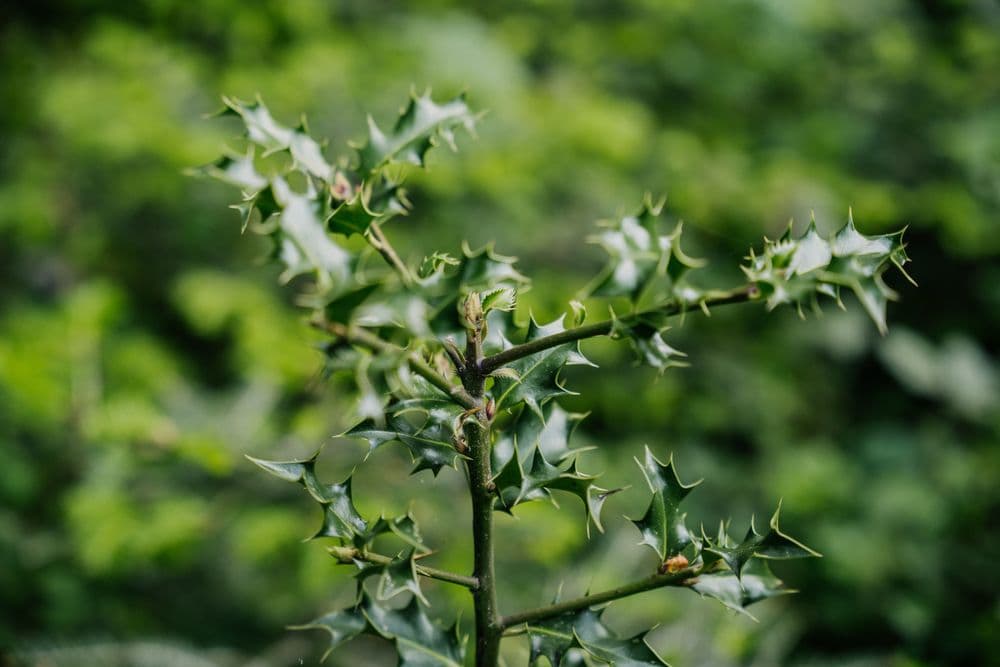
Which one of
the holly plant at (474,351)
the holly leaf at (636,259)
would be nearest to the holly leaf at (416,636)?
the holly plant at (474,351)

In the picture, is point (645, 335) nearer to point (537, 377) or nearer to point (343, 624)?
point (537, 377)

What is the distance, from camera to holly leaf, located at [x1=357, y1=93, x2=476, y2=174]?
721 millimetres

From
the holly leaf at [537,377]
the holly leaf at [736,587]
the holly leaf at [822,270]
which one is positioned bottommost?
the holly leaf at [736,587]

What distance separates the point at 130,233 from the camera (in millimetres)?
2660

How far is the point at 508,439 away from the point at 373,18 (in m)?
3.09

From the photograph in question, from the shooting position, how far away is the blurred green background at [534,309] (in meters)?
1.85

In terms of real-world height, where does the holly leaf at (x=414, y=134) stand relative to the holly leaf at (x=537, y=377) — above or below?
above

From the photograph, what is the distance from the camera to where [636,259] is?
51 centimetres

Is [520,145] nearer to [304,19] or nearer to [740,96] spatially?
[304,19]

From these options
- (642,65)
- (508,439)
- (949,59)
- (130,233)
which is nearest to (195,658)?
(508,439)

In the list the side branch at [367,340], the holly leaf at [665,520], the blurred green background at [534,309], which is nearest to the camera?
the side branch at [367,340]

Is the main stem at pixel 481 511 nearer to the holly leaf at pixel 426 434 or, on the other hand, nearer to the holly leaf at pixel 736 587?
the holly leaf at pixel 426 434

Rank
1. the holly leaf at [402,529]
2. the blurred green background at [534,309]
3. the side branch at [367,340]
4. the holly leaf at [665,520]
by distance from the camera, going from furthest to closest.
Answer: the blurred green background at [534,309], the holly leaf at [665,520], the holly leaf at [402,529], the side branch at [367,340]

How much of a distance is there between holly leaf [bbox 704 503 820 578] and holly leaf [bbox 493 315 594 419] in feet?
0.63
